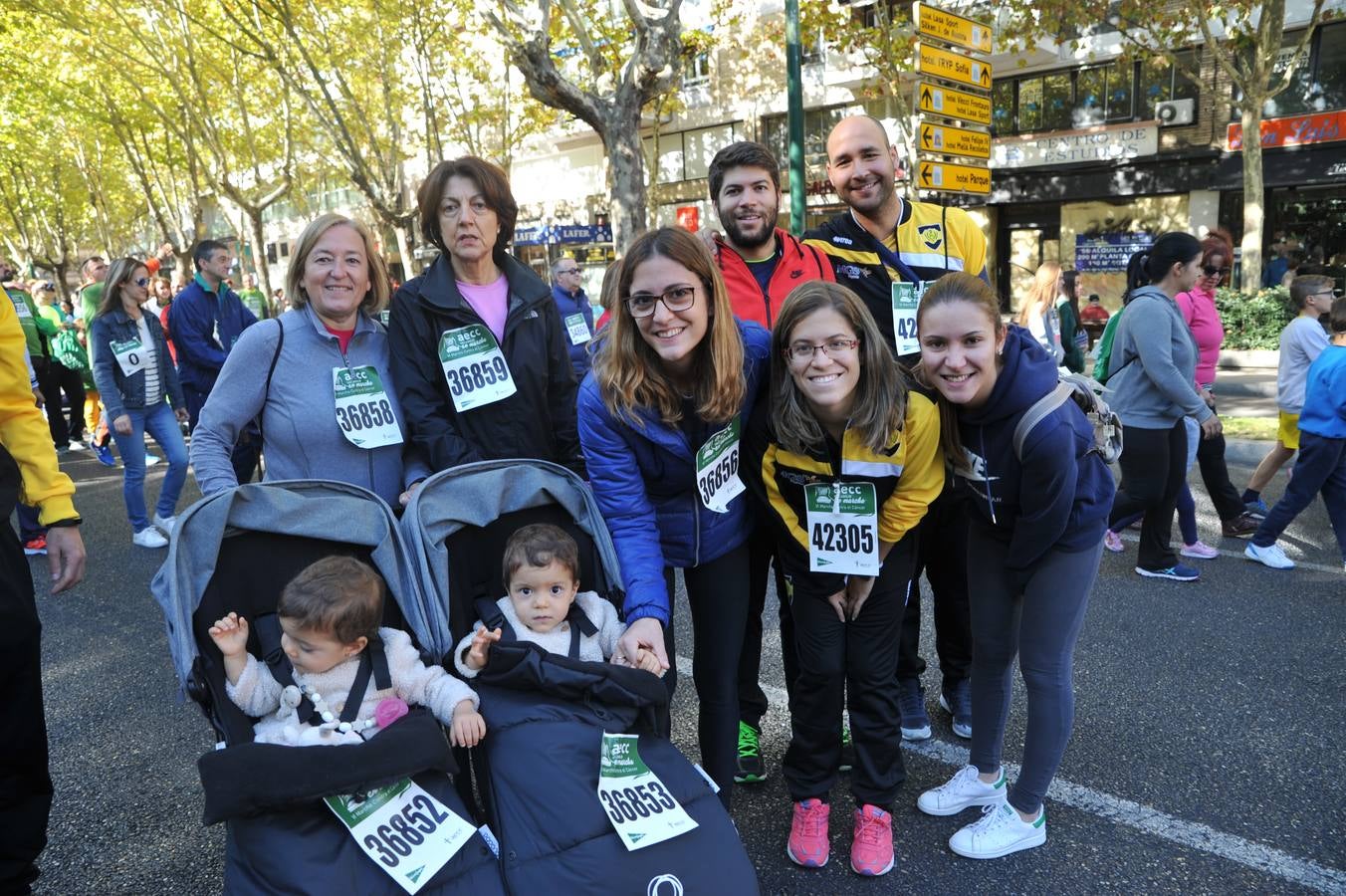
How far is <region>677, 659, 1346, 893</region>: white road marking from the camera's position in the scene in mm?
2557

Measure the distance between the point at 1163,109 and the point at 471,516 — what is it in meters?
21.6

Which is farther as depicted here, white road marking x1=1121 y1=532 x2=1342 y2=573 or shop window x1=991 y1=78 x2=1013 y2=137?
shop window x1=991 y1=78 x2=1013 y2=137

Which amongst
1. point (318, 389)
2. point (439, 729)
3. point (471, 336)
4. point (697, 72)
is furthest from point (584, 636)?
point (697, 72)

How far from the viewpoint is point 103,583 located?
6.00 metres

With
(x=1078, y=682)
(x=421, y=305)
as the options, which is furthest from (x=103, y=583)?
A: (x=1078, y=682)

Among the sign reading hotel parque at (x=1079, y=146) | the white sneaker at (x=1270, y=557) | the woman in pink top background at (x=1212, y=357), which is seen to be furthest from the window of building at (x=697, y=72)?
the white sneaker at (x=1270, y=557)

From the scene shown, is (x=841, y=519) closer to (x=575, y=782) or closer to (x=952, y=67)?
(x=575, y=782)

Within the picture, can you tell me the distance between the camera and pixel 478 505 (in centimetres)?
269

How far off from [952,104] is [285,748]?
9.37m

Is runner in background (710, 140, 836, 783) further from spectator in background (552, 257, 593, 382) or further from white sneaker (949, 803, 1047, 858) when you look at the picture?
spectator in background (552, 257, 593, 382)

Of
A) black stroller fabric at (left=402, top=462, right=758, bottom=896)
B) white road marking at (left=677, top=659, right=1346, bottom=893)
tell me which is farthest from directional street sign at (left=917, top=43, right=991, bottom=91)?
black stroller fabric at (left=402, top=462, right=758, bottom=896)

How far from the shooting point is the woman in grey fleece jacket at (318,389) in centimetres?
286

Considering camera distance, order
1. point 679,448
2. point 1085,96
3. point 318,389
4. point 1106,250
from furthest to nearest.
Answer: point 1106,250 → point 1085,96 → point 318,389 → point 679,448

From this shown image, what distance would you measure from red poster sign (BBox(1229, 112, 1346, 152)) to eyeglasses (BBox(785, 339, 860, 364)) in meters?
19.1
